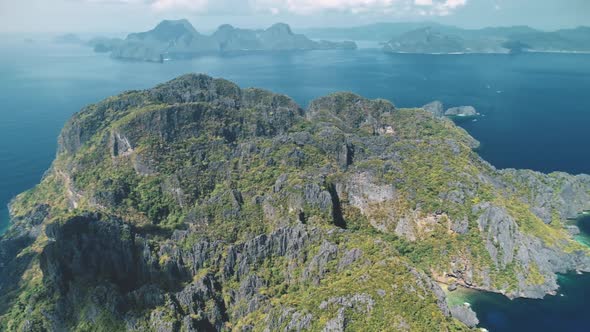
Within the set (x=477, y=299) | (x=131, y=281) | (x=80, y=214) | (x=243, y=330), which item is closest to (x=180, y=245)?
(x=131, y=281)

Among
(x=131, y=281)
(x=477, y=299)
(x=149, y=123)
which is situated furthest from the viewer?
(x=149, y=123)

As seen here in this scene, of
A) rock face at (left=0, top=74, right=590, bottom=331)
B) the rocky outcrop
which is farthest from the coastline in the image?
the rocky outcrop

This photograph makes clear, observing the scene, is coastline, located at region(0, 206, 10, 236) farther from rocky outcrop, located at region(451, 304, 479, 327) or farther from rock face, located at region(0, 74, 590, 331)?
rocky outcrop, located at region(451, 304, 479, 327)

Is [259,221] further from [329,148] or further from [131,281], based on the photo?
[329,148]

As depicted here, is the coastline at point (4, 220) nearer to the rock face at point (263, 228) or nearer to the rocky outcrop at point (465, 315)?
the rock face at point (263, 228)

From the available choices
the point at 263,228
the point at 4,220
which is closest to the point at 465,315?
the point at 263,228

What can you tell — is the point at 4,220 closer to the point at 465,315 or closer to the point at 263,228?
the point at 263,228

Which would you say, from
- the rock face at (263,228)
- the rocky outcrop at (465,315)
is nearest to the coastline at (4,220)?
the rock face at (263,228)

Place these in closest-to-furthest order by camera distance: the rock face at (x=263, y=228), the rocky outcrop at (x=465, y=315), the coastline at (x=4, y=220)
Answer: the rock face at (x=263, y=228) < the rocky outcrop at (x=465, y=315) < the coastline at (x=4, y=220)
